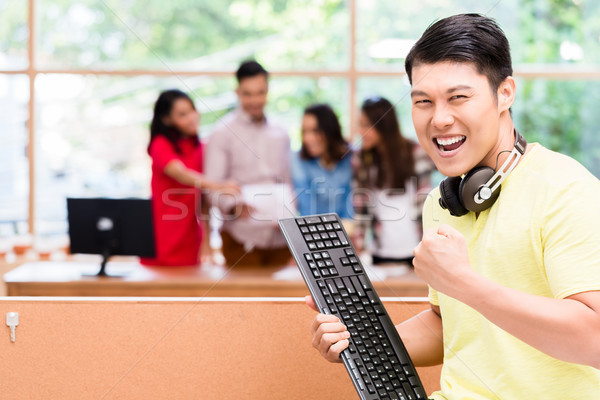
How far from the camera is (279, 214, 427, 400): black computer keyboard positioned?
46.1 inches

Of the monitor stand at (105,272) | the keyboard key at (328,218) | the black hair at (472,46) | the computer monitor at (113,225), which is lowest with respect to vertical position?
the monitor stand at (105,272)

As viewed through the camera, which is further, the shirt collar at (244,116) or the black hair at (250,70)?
the shirt collar at (244,116)

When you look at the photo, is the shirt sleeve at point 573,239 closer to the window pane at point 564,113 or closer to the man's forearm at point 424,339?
the man's forearm at point 424,339

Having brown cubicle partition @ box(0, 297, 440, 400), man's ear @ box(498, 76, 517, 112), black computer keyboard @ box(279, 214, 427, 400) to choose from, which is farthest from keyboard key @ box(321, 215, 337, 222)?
man's ear @ box(498, 76, 517, 112)

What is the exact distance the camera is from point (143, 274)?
3.21 metres

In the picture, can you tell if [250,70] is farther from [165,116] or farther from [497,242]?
[497,242]

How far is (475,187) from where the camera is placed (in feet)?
3.67

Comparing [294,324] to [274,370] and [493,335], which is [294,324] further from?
[493,335]

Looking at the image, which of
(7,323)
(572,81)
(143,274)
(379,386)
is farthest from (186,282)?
(572,81)

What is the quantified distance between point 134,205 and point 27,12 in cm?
230

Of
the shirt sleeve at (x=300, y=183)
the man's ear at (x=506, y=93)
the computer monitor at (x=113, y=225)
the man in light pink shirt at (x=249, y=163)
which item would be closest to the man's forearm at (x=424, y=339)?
the man's ear at (x=506, y=93)

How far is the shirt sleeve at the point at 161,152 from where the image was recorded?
3495mm

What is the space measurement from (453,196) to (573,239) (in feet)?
0.81

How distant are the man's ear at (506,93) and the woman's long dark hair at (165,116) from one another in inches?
99.9
